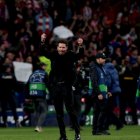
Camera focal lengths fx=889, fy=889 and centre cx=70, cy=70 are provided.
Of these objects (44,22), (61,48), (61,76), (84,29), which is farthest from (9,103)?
(61,48)

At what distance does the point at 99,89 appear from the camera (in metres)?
23.2

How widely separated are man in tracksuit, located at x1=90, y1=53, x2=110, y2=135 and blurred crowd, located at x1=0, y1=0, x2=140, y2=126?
731 cm

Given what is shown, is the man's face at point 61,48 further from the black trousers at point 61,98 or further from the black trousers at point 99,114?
the black trousers at point 99,114

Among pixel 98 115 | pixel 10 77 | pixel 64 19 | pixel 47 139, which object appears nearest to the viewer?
pixel 47 139

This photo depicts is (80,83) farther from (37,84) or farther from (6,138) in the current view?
(6,138)

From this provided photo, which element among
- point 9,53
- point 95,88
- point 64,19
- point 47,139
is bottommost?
Result: point 47,139

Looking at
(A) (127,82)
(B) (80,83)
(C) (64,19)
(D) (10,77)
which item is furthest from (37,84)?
(C) (64,19)

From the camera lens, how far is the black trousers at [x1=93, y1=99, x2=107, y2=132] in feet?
76.4

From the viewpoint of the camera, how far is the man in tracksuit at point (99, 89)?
76.1ft

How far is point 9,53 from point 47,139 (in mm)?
9719

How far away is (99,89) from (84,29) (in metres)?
13.9

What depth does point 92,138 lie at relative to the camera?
21953 mm

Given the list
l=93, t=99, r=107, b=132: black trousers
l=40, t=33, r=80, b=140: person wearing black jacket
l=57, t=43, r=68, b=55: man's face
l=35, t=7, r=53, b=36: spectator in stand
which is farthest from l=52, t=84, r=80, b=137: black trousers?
l=35, t=7, r=53, b=36: spectator in stand

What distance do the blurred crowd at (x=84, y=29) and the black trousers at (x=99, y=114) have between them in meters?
7.29
